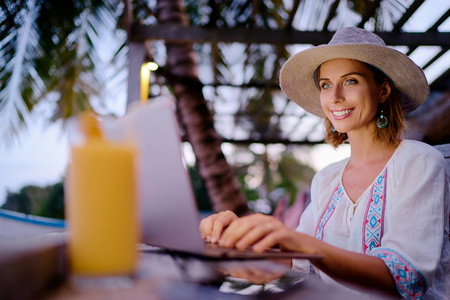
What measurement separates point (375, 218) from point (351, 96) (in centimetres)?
54

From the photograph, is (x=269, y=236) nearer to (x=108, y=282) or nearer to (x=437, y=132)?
(x=108, y=282)

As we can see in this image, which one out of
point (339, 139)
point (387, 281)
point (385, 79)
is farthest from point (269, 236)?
point (339, 139)

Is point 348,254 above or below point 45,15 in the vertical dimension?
below

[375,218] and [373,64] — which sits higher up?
[373,64]

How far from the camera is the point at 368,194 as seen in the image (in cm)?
133

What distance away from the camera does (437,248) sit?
1016mm

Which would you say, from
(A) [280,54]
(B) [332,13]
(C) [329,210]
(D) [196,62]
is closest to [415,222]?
(C) [329,210]

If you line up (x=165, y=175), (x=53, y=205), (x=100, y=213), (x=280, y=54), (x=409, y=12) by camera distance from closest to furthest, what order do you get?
(x=100, y=213) < (x=165, y=175) < (x=409, y=12) < (x=280, y=54) < (x=53, y=205)

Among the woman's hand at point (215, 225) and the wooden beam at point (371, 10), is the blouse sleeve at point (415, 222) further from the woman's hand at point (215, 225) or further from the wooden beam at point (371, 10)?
the wooden beam at point (371, 10)

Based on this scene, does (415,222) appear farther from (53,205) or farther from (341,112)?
(53,205)

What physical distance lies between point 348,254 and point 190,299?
1.94 ft

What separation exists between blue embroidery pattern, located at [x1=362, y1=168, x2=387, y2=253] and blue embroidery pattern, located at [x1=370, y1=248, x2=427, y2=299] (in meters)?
0.25

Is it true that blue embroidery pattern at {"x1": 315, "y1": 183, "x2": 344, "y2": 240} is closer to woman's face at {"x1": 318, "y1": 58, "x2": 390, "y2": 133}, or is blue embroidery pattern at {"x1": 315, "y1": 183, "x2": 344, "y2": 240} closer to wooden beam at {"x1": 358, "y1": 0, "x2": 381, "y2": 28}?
woman's face at {"x1": 318, "y1": 58, "x2": 390, "y2": 133}

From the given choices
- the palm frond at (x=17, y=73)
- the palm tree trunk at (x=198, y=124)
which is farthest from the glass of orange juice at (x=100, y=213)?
the palm frond at (x=17, y=73)
